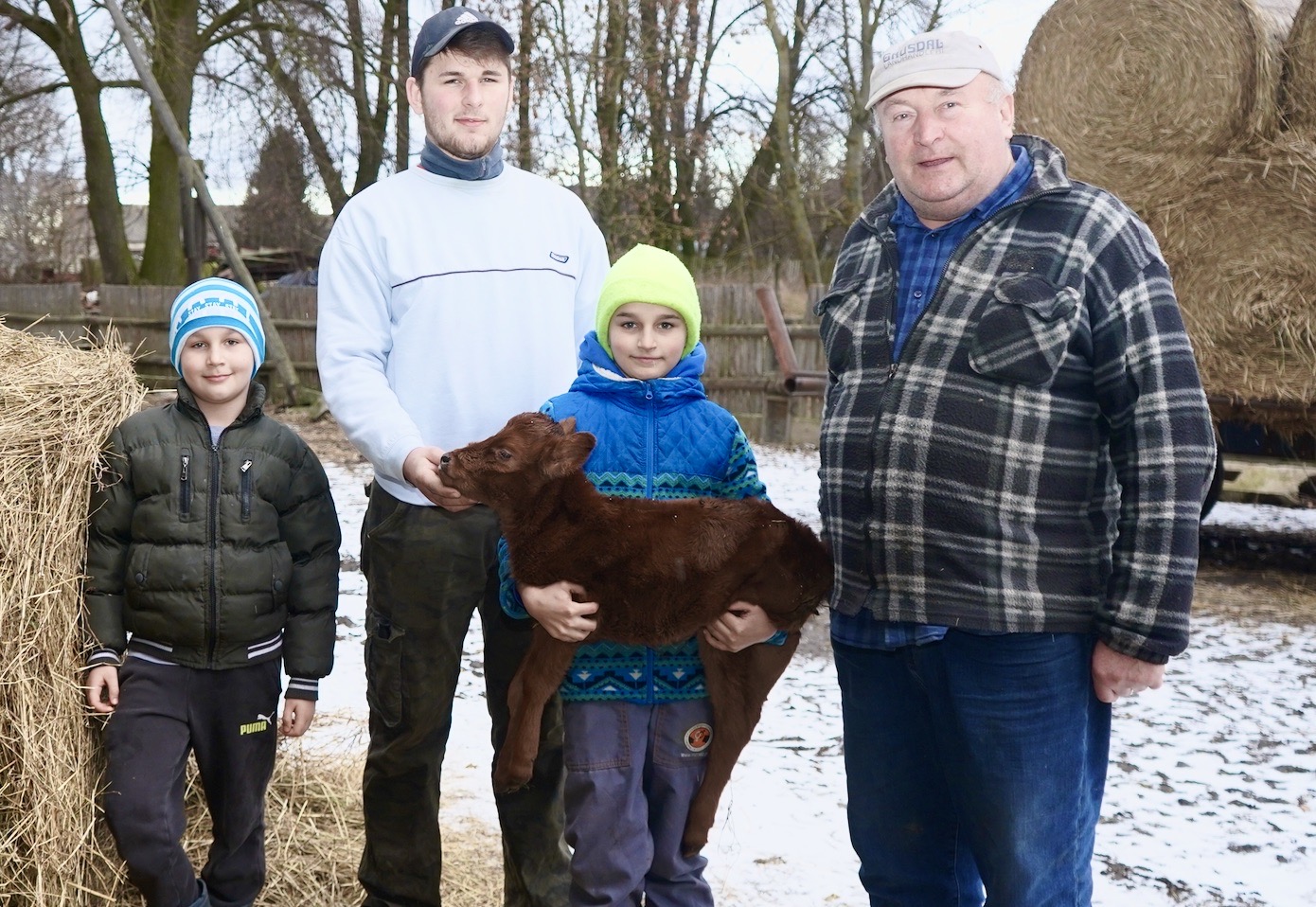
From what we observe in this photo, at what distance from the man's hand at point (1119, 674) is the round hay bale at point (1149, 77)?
4959 mm

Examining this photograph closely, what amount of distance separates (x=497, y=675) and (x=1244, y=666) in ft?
14.0

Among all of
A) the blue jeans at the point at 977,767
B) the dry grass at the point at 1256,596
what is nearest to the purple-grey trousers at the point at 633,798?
the blue jeans at the point at 977,767

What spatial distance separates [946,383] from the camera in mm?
2260

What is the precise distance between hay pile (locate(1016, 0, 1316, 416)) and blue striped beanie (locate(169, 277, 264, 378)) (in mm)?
5186

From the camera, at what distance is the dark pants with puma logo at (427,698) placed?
295 centimetres

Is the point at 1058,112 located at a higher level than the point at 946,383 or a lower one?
higher

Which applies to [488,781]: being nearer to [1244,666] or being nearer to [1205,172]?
[1244,666]

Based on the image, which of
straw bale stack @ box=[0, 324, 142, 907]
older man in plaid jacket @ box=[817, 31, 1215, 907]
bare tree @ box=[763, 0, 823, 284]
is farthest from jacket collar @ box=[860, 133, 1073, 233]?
bare tree @ box=[763, 0, 823, 284]

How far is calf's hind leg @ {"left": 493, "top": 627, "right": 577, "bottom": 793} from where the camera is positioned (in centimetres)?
247

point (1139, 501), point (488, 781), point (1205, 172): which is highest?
point (1205, 172)

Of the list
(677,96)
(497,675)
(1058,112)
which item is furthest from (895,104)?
(677,96)

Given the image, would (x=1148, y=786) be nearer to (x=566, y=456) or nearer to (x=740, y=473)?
(x=740, y=473)

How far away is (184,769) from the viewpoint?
2.85 m

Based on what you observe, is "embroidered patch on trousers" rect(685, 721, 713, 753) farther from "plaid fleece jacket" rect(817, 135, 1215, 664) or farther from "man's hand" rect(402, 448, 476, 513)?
"man's hand" rect(402, 448, 476, 513)
